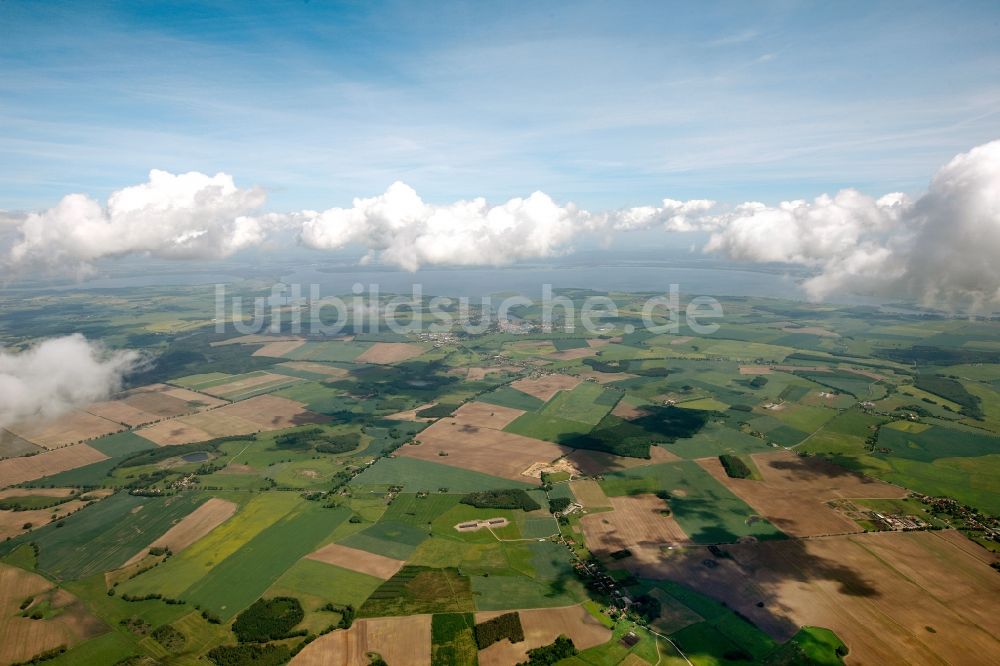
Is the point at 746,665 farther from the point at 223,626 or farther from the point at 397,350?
the point at 397,350

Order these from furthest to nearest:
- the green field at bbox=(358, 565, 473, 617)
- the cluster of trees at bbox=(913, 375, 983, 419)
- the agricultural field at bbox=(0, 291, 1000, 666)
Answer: the cluster of trees at bbox=(913, 375, 983, 419), the green field at bbox=(358, 565, 473, 617), the agricultural field at bbox=(0, 291, 1000, 666)

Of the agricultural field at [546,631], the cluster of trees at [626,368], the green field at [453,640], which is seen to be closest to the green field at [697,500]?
the agricultural field at [546,631]

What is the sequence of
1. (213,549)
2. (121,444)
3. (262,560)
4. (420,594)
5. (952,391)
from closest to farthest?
1. (420,594)
2. (262,560)
3. (213,549)
4. (121,444)
5. (952,391)

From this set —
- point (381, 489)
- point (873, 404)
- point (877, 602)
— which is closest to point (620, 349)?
point (873, 404)

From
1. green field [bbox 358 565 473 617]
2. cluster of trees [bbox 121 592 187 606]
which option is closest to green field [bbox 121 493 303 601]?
cluster of trees [bbox 121 592 187 606]

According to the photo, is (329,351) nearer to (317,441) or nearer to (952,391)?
(317,441)

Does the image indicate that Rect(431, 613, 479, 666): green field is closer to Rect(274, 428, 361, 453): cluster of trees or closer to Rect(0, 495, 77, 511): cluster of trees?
Rect(274, 428, 361, 453): cluster of trees

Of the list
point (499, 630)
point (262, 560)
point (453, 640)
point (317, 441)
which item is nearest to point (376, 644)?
point (453, 640)
